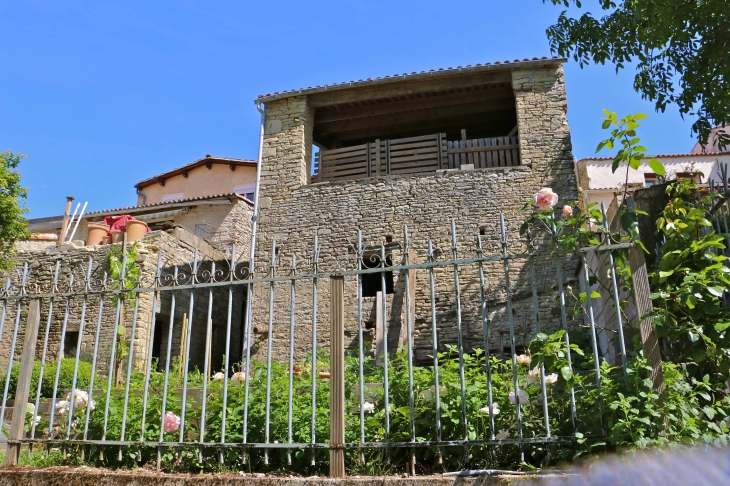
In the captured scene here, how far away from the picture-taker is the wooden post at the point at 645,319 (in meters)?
3.07

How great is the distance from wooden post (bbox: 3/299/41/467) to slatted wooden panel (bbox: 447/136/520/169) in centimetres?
986

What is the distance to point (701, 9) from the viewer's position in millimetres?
5117

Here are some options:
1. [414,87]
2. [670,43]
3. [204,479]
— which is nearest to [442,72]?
[414,87]

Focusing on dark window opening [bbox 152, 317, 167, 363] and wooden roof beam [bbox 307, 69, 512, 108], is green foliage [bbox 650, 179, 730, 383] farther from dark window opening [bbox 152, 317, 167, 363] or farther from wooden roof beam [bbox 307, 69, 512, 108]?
dark window opening [bbox 152, 317, 167, 363]

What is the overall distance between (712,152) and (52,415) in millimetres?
18398

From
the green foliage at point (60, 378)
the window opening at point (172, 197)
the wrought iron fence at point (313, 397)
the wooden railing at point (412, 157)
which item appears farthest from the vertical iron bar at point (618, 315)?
the window opening at point (172, 197)

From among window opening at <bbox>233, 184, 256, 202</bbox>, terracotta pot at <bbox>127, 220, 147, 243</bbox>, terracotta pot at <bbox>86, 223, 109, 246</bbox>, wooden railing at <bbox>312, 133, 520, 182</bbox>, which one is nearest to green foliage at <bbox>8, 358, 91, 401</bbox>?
terracotta pot at <bbox>127, 220, 147, 243</bbox>

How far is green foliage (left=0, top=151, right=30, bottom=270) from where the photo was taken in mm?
13070

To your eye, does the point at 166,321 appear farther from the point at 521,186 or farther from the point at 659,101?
the point at 659,101

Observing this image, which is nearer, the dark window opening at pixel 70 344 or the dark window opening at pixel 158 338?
the dark window opening at pixel 70 344

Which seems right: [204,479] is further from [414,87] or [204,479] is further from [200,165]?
[200,165]

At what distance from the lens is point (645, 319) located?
3.20 meters

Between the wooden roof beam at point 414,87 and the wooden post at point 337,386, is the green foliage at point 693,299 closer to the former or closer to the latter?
the wooden post at point 337,386

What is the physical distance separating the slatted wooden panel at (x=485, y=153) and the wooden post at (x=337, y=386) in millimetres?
9690
